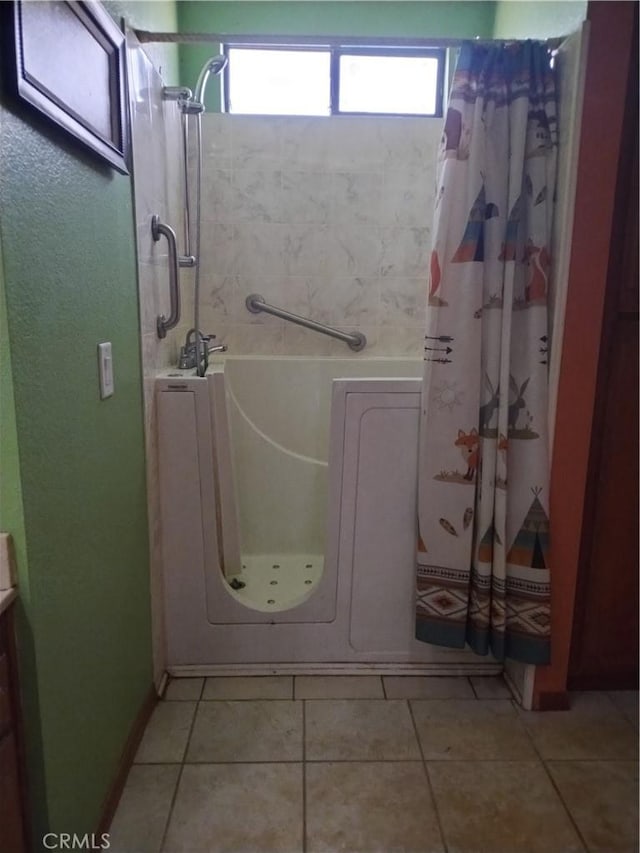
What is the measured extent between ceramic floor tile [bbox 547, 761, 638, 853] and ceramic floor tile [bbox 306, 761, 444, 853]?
345 millimetres

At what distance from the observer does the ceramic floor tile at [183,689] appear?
1724mm

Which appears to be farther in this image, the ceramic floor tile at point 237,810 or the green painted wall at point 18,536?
the ceramic floor tile at point 237,810

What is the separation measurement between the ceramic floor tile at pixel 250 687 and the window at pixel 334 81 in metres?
2.36

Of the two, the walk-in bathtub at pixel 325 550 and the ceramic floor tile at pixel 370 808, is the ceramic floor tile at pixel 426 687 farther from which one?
the ceramic floor tile at pixel 370 808

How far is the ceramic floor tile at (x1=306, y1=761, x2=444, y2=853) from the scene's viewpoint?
1.25m

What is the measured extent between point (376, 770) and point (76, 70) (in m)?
1.69

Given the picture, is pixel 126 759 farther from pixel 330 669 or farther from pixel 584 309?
pixel 584 309

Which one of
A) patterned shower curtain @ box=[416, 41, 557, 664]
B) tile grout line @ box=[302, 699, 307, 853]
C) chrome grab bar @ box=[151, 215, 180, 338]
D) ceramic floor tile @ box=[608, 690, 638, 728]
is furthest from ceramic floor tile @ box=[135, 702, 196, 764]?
ceramic floor tile @ box=[608, 690, 638, 728]

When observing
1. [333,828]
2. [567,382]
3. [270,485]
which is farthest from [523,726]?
[270,485]

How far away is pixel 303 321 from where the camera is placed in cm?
256

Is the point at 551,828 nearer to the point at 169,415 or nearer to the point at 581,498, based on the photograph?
the point at 581,498

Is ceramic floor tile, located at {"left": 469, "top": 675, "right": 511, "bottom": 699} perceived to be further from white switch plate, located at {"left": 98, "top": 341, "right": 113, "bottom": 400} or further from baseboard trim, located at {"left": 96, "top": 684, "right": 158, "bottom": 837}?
white switch plate, located at {"left": 98, "top": 341, "right": 113, "bottom": 400}

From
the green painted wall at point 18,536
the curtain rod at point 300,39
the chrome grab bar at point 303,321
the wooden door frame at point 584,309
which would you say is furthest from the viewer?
the chrome grab bar at point 303,321

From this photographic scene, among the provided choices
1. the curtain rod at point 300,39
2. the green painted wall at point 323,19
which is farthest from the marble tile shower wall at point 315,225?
the curtain rod at point 300,39
